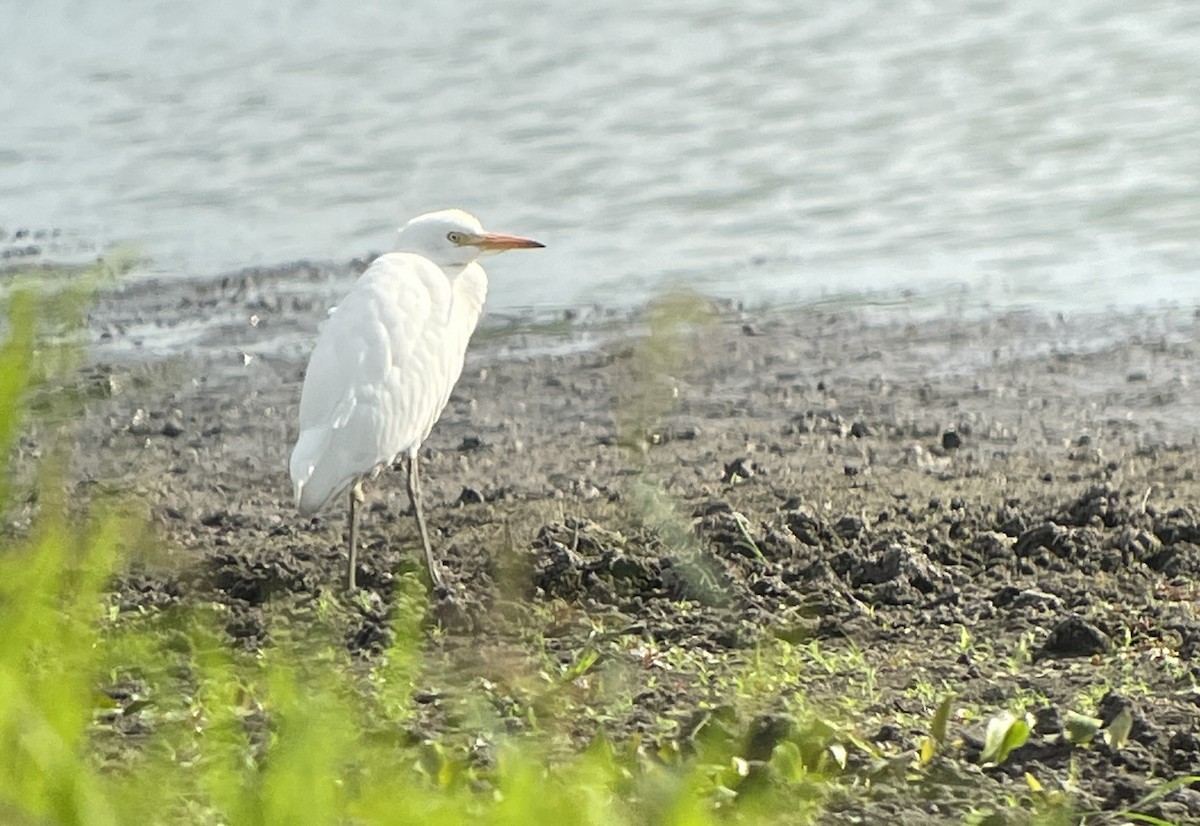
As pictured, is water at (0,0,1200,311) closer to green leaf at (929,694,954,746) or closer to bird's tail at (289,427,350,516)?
bird's tail at (289,427,350,516)

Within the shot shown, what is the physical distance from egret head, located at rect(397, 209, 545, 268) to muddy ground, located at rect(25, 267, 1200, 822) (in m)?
0.83

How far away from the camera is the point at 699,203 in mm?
11766

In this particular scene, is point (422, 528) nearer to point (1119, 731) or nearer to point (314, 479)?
point (314, 479)

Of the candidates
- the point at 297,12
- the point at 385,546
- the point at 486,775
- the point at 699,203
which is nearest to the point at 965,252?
the point at 699,203

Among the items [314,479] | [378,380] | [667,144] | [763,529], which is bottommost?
[763,529]

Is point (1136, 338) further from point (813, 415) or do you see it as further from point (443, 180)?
point (443, 180)

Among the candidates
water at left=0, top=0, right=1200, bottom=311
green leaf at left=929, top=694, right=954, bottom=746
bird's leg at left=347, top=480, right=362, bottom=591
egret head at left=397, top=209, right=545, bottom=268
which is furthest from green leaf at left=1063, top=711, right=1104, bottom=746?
water at left=0, top=0, right=1200, bottom=311

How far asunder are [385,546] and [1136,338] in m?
3.68

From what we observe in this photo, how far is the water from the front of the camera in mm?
10500

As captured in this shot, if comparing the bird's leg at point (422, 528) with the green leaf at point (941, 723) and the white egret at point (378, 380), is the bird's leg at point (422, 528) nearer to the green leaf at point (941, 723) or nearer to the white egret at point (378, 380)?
the white egret at point (378, 380)

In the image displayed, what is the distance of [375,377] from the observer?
622 centimetres

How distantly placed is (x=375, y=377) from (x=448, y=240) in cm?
99

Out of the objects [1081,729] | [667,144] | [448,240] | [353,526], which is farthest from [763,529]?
[667,144]

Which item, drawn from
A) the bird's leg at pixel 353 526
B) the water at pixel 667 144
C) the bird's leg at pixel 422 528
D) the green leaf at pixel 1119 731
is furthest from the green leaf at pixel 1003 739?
the water at pixel 667 144
